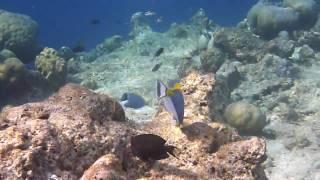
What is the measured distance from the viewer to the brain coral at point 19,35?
1489cm

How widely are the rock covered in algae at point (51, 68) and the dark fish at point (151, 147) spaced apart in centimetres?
890

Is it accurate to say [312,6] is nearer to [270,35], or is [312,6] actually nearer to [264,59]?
[270,35]

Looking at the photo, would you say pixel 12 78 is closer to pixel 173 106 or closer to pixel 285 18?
pixel 173 106

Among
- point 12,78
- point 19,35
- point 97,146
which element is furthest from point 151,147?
point 19,35

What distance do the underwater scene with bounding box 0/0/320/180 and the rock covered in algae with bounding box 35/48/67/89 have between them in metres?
0.03

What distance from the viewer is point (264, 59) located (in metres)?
10.6

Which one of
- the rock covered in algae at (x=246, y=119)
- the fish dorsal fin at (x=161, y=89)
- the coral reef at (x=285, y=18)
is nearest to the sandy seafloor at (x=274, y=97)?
the rock covered in algae at (x=246, y=119)

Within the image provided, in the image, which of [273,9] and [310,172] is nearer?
[310,172]

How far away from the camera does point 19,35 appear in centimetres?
1513

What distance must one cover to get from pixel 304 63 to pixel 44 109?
9127mm

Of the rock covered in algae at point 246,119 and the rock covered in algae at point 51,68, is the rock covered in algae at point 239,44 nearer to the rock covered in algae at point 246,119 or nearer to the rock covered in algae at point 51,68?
the rock covered in algae at point 246,119

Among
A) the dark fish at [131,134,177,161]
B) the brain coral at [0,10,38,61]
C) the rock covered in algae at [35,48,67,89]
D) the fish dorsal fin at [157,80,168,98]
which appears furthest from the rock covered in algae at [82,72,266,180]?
the brain coral at [0,10,38,61]

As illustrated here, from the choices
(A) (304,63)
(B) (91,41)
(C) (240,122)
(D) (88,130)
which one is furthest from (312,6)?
(B) (91,41)

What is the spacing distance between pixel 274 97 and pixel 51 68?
21.6 feet
